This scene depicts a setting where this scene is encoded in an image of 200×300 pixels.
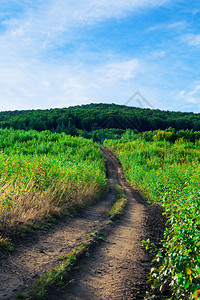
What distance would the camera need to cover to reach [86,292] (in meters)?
3.51

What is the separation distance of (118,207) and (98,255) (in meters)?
4.87

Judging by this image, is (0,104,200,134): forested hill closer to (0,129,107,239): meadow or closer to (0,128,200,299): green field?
(0,128,200,299): green field

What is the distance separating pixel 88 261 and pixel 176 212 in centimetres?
199

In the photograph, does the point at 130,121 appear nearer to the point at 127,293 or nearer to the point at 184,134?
the point at 184,134

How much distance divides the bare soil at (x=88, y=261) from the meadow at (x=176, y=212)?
1.21 ft

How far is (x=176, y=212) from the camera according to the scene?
397cm

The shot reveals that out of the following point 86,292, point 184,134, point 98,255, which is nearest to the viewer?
→ point 86,292

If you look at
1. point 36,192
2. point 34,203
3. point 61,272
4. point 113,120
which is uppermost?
point 113,120

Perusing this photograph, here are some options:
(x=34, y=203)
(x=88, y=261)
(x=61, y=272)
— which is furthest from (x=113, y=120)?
(x=61, y=272)

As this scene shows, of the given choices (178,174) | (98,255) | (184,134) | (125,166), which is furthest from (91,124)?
(98,255)

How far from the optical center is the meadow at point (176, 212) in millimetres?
2869

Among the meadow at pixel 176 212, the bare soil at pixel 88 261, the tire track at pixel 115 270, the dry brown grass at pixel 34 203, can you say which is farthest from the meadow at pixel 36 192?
the meadow at pixel 176 212

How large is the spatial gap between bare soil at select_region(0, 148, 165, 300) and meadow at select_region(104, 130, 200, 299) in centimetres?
37

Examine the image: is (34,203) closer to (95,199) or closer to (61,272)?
(61,272)
